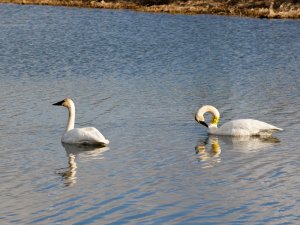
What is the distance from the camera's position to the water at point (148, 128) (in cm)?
→ 1405

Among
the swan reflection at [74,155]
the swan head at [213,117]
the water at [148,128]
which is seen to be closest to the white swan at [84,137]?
the swan reflection at [74,155]

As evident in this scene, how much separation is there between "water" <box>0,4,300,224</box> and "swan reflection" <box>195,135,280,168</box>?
0.05 metres

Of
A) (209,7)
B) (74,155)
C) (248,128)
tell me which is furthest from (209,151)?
(209,7)

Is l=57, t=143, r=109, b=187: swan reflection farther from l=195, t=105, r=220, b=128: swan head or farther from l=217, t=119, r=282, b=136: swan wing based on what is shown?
l=195, t=105, r=220, b=128: swan head

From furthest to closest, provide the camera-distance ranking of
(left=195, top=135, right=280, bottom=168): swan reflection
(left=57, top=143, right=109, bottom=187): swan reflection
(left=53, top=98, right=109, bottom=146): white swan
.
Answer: (left=53, top=98, right=109, bottom=146): white swan < (left=195, top=135, right=280, bottom=168): swan reflection < (left=57, top=143, right=109, bottom=187): swan reflection

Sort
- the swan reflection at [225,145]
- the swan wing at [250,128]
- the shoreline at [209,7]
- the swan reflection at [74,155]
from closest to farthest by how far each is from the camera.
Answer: the swan reflection at [74,155] < the swan reflection at [225,145] < the swan wing at [250,128] < the shoreline at [209,7]

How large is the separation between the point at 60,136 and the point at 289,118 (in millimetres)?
6692

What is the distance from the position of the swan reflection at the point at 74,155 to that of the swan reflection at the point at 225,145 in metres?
2.34

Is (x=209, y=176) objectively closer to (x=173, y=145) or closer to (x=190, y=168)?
(x=190, y=168)

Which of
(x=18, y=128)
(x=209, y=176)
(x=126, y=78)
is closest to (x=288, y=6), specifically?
(x=126, y=78)

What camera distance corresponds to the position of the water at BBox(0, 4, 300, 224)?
553 inches

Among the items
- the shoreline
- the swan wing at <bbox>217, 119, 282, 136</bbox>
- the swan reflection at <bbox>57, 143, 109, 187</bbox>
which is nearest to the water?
the swan reflection at <bbox>57, 143, 109, 187</bbox>

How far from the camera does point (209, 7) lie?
67.6 m

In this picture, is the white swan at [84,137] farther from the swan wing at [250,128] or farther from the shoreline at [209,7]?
the shoreline at [209,7]
